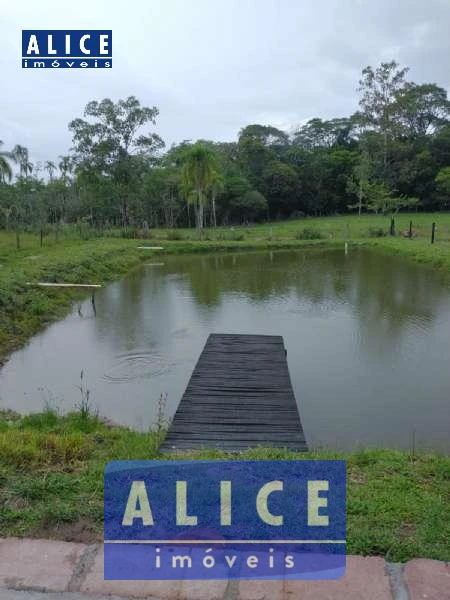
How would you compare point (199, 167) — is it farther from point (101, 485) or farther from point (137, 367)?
point (101, 485)

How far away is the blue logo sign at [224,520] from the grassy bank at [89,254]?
5537mm

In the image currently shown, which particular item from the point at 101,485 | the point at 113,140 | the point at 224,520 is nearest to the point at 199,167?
the point at 113,140

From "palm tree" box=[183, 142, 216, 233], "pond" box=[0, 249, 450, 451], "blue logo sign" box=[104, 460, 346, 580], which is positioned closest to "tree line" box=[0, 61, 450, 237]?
"palm tree" box=[183, 142, 216, 233]

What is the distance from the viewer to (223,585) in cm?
180

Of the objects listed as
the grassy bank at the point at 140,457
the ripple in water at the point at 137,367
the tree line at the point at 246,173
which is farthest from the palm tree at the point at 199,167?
the grassy bank at the point at 140,457

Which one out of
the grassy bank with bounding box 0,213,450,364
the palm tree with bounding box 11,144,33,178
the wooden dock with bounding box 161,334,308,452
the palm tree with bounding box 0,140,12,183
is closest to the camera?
the wooden dock with bounding box 161,334,308,452

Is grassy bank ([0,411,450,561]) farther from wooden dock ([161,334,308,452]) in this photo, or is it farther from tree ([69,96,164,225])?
tree ([69,96,164,225])

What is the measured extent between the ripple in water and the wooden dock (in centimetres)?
67

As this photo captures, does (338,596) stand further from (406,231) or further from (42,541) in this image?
(406,231)

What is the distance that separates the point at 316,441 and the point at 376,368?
88.9 inches

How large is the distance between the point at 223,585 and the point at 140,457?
166cm

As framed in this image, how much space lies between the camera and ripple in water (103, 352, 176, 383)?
6362mm

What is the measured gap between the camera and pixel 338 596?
1.76 metres

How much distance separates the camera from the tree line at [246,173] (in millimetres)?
26094
